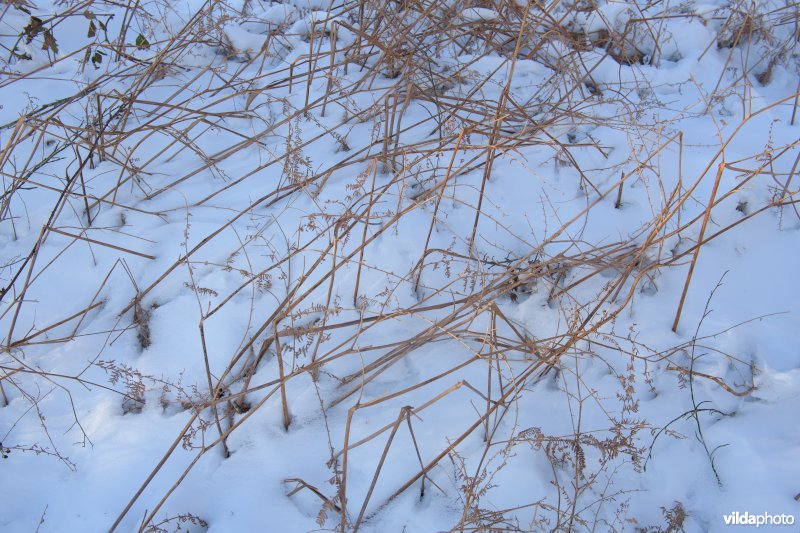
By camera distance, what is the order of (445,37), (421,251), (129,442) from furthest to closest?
(445,37) → (421,251) → (129,442)

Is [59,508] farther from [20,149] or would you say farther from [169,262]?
[20,149]

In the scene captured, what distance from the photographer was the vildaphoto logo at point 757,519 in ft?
4.38

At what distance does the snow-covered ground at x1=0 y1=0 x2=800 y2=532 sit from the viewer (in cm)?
148

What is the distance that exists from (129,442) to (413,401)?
32.9 inches

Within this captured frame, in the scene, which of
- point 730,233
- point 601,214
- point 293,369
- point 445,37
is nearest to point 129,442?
point 293,369

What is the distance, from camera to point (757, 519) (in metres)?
1.36

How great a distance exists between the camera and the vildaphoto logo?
1.33 meters

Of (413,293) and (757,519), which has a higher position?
(413,293)

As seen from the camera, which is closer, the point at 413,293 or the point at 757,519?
the point at 757,519

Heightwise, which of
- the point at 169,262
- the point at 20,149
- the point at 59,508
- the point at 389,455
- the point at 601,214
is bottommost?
the point at 59,508

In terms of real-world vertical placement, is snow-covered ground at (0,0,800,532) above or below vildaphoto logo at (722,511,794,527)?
above

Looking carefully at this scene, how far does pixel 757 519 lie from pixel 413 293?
3.70 ft

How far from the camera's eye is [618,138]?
2309 millimetres

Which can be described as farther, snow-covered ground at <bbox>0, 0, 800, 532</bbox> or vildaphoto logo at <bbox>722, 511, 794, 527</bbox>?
snow-covered ground at <bbox>0, 0, 800, 532</bbox>
